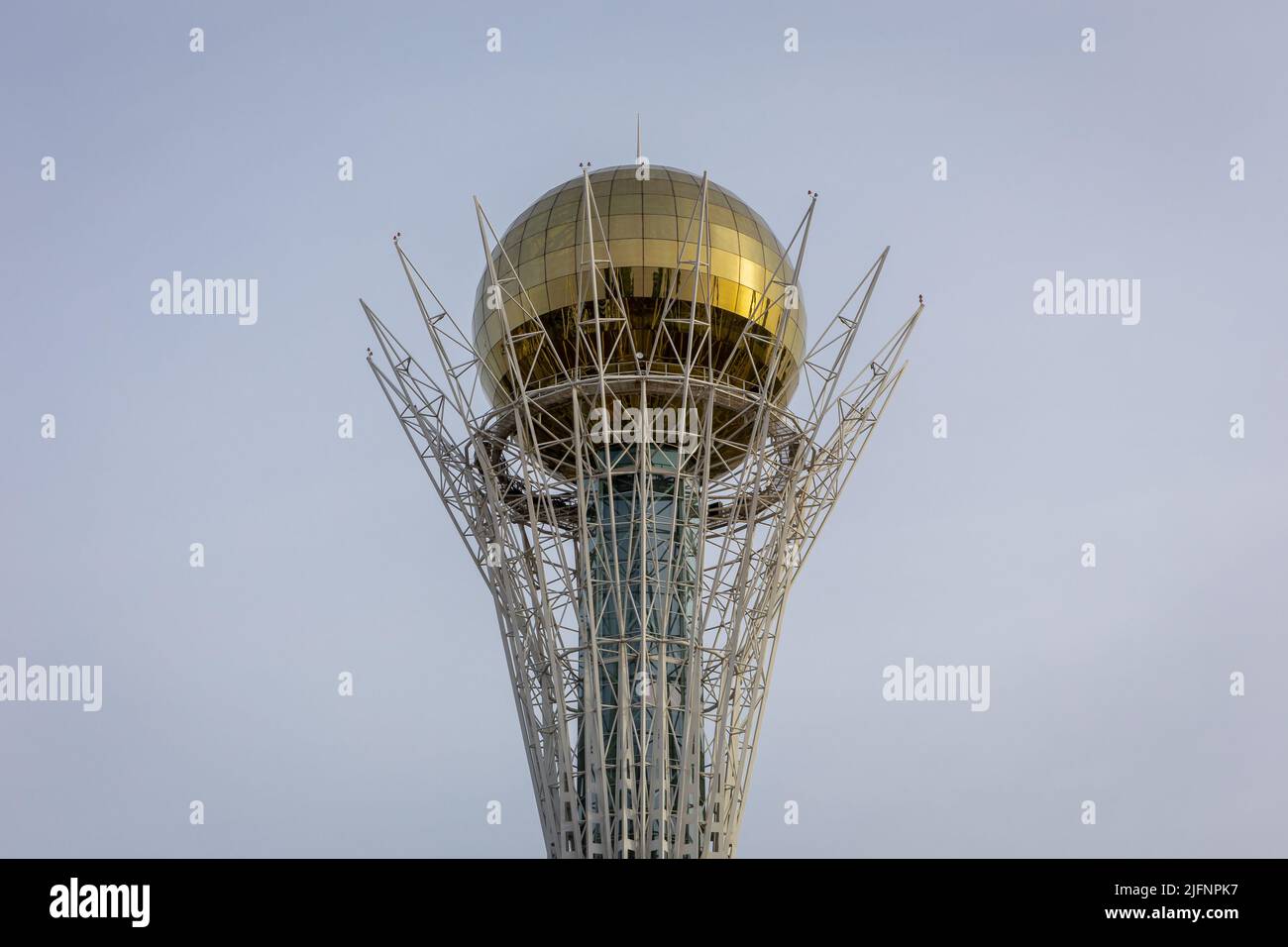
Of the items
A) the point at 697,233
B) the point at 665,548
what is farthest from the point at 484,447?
the point at 697,233

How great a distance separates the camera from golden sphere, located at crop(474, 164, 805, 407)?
150 ft

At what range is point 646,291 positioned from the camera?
150ft

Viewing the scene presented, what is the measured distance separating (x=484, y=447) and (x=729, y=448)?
7.94 meters

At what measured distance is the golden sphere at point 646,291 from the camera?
45812mm
